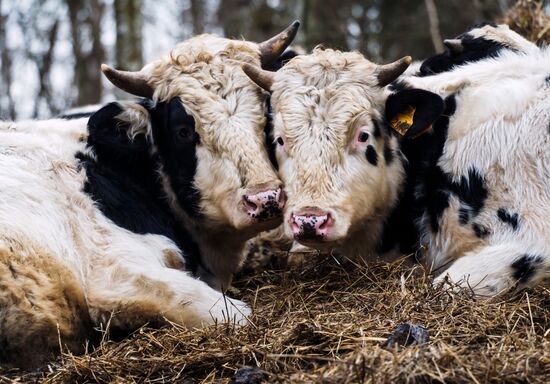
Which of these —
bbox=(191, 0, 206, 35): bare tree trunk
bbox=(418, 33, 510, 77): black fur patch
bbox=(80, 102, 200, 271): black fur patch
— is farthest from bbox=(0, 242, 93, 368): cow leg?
bbox=(191, 0, 206, 35): bare tree trunk

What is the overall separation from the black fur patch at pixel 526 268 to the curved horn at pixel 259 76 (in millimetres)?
2039

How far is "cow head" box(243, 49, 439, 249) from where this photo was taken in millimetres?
6074

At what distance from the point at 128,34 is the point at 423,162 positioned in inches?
421

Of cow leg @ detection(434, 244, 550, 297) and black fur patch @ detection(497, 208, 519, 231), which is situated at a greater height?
black fur patch @ detection(497, 208, 519, 231)

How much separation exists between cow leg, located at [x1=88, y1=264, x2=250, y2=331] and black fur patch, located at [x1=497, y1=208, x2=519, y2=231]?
1.72 m

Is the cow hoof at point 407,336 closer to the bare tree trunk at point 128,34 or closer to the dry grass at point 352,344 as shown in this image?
the dry grass at point 352,344

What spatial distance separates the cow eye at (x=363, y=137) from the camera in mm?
6480

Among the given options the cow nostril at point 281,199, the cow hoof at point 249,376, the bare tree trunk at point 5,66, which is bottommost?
the bare tree trunk at point 5,66

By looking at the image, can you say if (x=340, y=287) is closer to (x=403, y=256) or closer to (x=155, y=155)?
(x=403, y=256)

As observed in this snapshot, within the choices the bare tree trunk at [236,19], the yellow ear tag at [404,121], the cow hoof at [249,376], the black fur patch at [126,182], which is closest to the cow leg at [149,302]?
the black fur patch at [126,182]

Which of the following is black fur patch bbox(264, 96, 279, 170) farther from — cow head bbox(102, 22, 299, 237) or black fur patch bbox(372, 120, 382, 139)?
black fur patch bbox(372, 120, 382, 139)

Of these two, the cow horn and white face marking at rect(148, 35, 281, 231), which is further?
the cow horn

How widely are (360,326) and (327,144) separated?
1.50 meters

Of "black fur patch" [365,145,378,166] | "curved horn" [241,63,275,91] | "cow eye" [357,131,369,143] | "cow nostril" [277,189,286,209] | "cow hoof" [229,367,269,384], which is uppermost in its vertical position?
"curved horn" [241,63,275,91]
